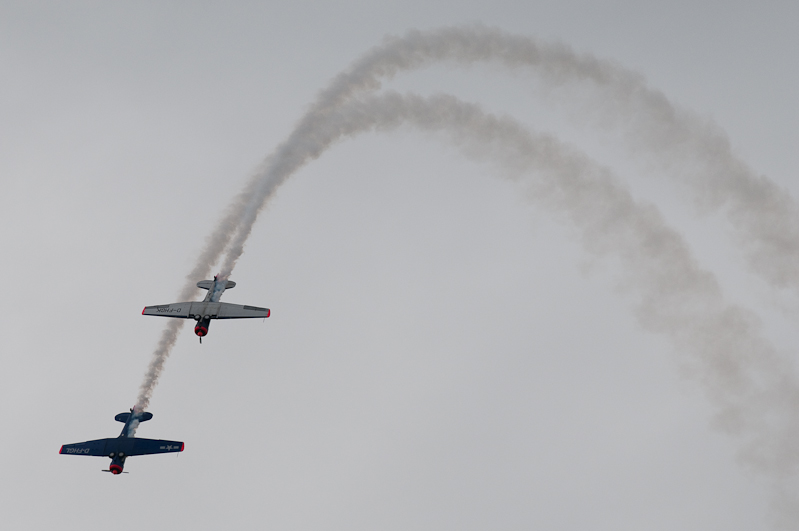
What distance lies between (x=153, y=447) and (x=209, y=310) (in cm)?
1131

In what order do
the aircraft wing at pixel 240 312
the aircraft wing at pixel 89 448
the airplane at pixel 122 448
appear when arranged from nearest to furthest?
1. the airplane at pixel 122 448
2. the aircraft wing at pixel 240 312
3. the aircraft wing at pixel 89 448

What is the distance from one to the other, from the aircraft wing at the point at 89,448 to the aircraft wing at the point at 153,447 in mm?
2277

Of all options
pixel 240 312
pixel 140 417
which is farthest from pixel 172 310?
pixel 140 417

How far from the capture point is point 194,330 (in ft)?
169

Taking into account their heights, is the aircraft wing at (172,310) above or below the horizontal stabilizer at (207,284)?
below

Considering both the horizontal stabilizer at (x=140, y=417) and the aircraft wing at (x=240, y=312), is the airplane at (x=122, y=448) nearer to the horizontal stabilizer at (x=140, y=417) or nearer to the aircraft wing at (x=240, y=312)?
the horizontal stabilizer at (x=140, y=417)

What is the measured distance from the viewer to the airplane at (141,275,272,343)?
5150 centimetres

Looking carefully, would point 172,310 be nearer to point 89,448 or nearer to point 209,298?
point 209,298

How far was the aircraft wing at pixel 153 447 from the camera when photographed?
50.9m

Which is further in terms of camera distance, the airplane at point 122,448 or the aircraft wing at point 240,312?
the aircraft wing at point 240,312

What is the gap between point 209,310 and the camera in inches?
2048

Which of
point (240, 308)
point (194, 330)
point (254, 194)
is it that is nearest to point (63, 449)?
point (194, 330)

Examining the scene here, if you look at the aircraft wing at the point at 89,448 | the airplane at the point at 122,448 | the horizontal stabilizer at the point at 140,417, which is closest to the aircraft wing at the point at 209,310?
the horizontal stabilizer at the point at 140,417

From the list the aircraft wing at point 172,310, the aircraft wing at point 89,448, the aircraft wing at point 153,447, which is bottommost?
the aircraft wing at point 89,448
